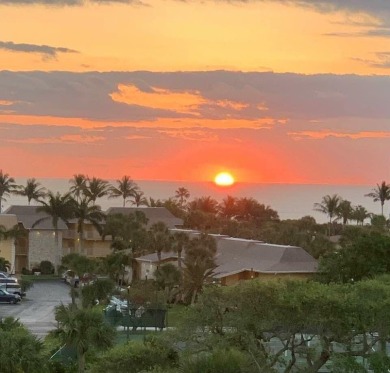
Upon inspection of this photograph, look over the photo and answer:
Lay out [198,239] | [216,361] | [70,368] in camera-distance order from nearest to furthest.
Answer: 1. [216,361]
2. [70,368]
3. [198,239]

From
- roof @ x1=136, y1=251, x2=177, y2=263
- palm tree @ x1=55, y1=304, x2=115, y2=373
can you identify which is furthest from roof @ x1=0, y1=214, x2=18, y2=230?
palm tree @ x1=55, y1=304, x2=115, y2=373

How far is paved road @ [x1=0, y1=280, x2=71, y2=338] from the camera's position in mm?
51803

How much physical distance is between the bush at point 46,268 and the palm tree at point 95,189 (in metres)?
9.25

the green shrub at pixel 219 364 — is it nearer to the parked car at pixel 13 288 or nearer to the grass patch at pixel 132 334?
the grass patch at pixel 132 334

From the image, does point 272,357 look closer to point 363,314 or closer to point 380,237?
point 363,314

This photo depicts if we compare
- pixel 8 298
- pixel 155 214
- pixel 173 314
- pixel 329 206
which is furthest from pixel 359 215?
pixel 173 314

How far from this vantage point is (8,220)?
87562mm

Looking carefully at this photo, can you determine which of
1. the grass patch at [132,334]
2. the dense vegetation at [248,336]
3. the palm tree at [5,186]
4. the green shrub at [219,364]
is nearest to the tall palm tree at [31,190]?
the palm tree at [5,186]

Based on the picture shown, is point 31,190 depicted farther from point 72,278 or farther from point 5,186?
point 72,278

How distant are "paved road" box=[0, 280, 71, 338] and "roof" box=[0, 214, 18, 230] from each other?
35.7ft

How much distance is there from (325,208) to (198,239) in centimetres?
4803

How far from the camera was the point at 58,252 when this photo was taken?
279 ft

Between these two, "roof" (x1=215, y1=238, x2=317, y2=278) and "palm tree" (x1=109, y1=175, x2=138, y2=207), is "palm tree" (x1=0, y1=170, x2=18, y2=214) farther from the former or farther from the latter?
"roof" (x1=215, y1=238, x2=317, y2=278)

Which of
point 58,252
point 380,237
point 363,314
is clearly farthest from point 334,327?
point 58,252
